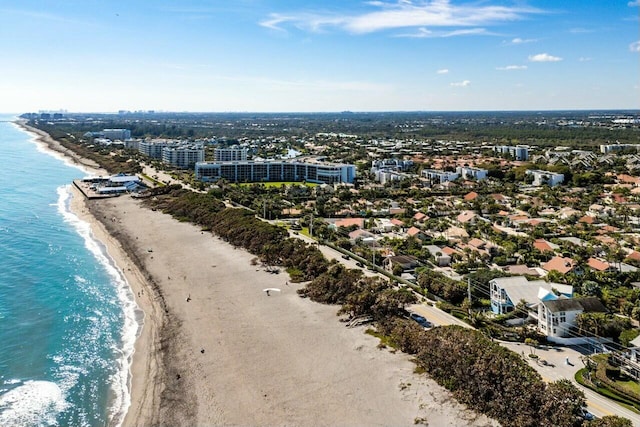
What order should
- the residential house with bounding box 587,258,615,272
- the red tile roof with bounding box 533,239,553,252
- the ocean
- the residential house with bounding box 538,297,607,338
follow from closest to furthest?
the ocean
the residential house with bounding box 538,297,607,338
the residential house with bounding box 587,258,615,272
the red tile roof with bounding box 533,239,553,252

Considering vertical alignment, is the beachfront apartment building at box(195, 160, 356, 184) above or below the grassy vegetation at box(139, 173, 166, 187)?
above

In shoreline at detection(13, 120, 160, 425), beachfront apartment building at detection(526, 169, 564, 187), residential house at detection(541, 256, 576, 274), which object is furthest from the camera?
beachfront apartment building at detection(526, 169, 564, 187)

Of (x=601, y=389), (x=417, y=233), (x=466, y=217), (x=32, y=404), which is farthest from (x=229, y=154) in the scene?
(x=601, y=389)

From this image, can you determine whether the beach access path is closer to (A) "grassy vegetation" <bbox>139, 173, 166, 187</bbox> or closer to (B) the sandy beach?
(B) the sandy beach

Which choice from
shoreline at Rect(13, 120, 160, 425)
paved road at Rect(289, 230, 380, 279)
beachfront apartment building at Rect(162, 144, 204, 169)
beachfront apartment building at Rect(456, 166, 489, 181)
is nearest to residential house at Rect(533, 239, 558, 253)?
paved road at Rect(289, 230, 380, 279)

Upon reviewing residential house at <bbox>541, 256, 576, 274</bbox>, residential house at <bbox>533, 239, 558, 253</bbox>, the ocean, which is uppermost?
residential house at <bbox>533, 239, 558, 253</bbox>

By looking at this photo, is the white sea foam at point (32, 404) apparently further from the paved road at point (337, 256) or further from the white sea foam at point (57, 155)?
the white sea foam at point (57, 155)

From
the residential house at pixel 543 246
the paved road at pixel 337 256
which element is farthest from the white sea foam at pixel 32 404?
the residential house at pixel 543 246
